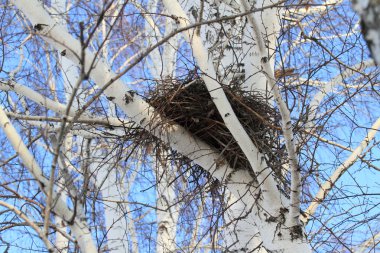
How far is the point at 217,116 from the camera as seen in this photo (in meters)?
2.74

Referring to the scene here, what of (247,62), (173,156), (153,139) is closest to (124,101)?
(153,139)

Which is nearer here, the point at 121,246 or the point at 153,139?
the point at 153,139

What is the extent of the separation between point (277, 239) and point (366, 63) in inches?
74.5

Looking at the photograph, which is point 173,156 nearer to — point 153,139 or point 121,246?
point 153,139

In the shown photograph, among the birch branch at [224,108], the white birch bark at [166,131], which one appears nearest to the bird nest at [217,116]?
the white birch bark at [166,131]

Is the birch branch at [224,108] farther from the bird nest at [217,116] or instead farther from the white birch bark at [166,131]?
the bird nest at [217,116]

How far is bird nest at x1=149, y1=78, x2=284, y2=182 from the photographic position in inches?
104

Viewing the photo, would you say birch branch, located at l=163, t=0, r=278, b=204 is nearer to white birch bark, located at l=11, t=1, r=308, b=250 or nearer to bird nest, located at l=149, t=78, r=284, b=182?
white birch bark, located at l=11, t=1, r=308, b=250

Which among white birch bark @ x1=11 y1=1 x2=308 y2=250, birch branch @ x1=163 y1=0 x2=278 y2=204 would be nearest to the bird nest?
white birch bark @ x1=11 y1=1 x2=308 y2=250

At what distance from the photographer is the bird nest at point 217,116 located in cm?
264

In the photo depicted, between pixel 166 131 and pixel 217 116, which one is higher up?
pixel 217 116

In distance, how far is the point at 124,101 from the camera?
2.41 meters

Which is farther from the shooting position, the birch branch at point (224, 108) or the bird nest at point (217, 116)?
the bird nest at point (217, 116)

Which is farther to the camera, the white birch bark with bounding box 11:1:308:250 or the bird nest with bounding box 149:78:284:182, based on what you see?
the bird nest with bounding box 149:78:284:182
